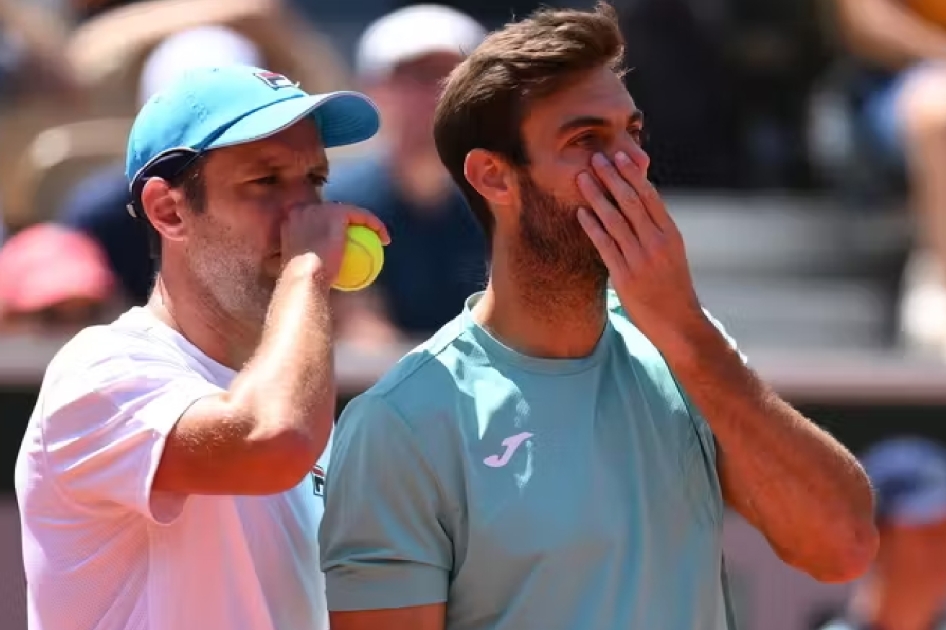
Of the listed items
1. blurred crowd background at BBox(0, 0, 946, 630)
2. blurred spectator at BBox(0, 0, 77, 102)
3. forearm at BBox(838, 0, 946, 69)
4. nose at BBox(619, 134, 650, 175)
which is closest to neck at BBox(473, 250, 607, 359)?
nose at BBox(619, 134, 650, 175)

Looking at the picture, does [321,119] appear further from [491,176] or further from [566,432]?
[566,432]

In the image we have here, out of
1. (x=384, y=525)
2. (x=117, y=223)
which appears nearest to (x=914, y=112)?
(x=117, y=223)

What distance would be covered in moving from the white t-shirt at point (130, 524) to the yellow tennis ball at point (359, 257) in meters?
0.30

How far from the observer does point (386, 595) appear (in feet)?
8.77

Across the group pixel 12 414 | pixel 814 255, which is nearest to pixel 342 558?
pixel 12 414

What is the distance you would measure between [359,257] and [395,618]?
637 mm

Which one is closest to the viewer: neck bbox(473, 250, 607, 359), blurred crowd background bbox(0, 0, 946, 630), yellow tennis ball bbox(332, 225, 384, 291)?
neck bbox(473, 250, 607, 359)

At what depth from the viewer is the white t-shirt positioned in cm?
277

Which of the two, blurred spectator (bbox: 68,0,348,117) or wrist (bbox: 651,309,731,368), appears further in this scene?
blurred spectator (bbox: 68,0,348,117)

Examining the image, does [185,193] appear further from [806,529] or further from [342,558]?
[806,529]

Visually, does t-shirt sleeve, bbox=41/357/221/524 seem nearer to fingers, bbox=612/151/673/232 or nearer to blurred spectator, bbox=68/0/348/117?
fingers, bbox=612/151/673/232

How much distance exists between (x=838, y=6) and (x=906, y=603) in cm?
309

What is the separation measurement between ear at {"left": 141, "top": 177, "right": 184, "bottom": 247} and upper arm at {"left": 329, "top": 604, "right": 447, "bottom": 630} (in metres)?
0.74

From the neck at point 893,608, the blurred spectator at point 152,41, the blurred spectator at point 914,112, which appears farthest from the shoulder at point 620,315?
the blurred spectator at point 152,41
